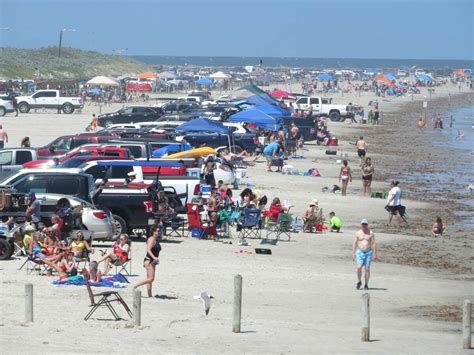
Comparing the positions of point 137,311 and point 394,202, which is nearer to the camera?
point 137,311

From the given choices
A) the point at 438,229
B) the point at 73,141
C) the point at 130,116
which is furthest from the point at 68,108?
the point at 438,229

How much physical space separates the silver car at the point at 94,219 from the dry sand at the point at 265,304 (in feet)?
1.14

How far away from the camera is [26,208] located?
22.5 m

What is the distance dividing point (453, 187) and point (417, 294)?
2069cm

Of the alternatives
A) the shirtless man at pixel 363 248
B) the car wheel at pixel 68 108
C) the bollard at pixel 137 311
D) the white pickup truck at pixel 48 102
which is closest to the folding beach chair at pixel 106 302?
the bollard at pixel 137 311

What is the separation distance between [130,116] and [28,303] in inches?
1661

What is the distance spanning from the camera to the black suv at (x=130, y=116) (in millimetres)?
56531

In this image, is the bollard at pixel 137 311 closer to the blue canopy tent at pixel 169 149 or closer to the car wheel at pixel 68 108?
the blue canopy tent at pixel 169 149

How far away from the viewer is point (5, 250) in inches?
810

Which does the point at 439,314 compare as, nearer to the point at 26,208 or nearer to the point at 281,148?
the point at 26,208

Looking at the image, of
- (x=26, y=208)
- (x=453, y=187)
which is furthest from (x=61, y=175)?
(x=453, y=187)

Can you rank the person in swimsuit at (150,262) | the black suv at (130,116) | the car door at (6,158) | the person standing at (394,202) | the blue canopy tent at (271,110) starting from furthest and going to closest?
the black suv at (130,116) < the blue canopy tent at (271,110) < the car door at (6,158) < the person standing at (394,202) < the person in swimsuit at (150,262)

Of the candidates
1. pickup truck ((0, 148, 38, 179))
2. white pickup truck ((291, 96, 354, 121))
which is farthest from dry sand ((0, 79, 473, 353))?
white pickup truck ((291, 96, 354, 121))

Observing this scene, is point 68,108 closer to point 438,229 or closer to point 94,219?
point 438,229
